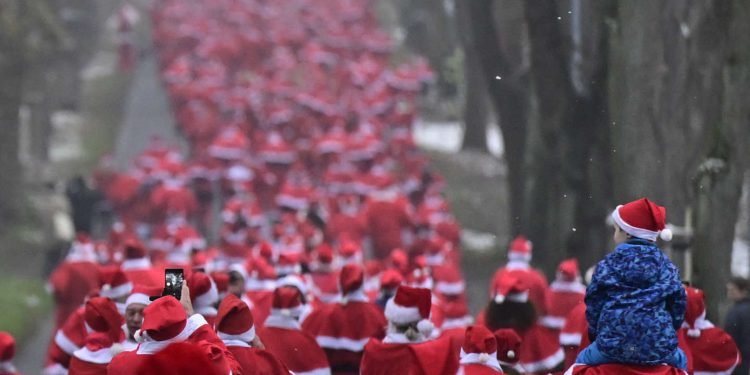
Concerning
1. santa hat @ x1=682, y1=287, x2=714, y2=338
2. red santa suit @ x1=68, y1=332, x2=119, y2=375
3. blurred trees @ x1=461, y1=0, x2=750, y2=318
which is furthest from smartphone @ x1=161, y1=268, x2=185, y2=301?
blurred trees @ x1=461, y1=0, x2=750, y2=318

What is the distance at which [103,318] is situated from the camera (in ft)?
29.1

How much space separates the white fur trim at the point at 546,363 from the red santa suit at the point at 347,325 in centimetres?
114

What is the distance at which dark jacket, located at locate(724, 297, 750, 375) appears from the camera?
437 inches

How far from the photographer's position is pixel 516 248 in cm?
1201

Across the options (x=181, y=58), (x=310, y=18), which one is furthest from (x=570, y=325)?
(x=310, y=18)

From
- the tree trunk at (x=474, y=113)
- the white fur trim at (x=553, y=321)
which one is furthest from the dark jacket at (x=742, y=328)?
the tree trunk at (x=474, y=113)

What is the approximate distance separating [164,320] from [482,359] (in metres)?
2.11

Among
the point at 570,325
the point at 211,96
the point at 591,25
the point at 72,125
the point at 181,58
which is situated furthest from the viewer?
the point at 181,58

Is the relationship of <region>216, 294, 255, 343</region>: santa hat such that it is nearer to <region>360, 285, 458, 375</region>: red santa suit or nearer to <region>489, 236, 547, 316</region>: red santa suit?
<region>360, 285, 458, 375</region>: red santa suit

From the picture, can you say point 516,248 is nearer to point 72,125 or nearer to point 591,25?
point 591,25

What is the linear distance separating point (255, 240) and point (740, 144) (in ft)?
26.1

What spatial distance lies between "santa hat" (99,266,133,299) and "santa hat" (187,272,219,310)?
2.81 ft

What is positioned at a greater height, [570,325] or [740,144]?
[740,144]

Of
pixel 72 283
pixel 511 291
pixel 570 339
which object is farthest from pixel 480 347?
pixel 72 283
